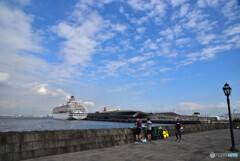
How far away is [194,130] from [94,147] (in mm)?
17025

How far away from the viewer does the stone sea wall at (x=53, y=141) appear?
726 cm

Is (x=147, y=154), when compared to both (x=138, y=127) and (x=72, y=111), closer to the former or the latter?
(x=138, y=127)

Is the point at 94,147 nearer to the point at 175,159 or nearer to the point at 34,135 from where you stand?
the point at 34,135

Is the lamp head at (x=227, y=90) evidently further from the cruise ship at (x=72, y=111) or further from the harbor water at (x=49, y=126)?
the cruise ship at (x=72, y=111)

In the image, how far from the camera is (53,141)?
28.9ft

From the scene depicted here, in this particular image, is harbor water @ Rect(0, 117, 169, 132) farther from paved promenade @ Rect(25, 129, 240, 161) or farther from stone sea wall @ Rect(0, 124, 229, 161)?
paved promenade @ Rect(25, 129, 240, 161)

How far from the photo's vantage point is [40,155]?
8117 mm

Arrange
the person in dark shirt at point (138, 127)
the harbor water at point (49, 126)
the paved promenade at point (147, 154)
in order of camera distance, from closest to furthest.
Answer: the paved promenade at point (147, 154) → the person in dark shirt at point (138, 127) → the harbor water at point (49, 126)

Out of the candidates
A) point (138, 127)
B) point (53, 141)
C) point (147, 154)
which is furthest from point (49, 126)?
point (147, 154)

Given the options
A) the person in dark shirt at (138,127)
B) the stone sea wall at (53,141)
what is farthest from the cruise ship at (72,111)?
the stone sea wall at (53,141)

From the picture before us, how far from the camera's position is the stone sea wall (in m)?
7.26

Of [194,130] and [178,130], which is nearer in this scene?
[178,130]

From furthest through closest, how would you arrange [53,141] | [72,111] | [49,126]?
1. [72,111]
2. [49,126]
3. [53,141]

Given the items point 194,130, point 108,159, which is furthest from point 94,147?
point 194,130
